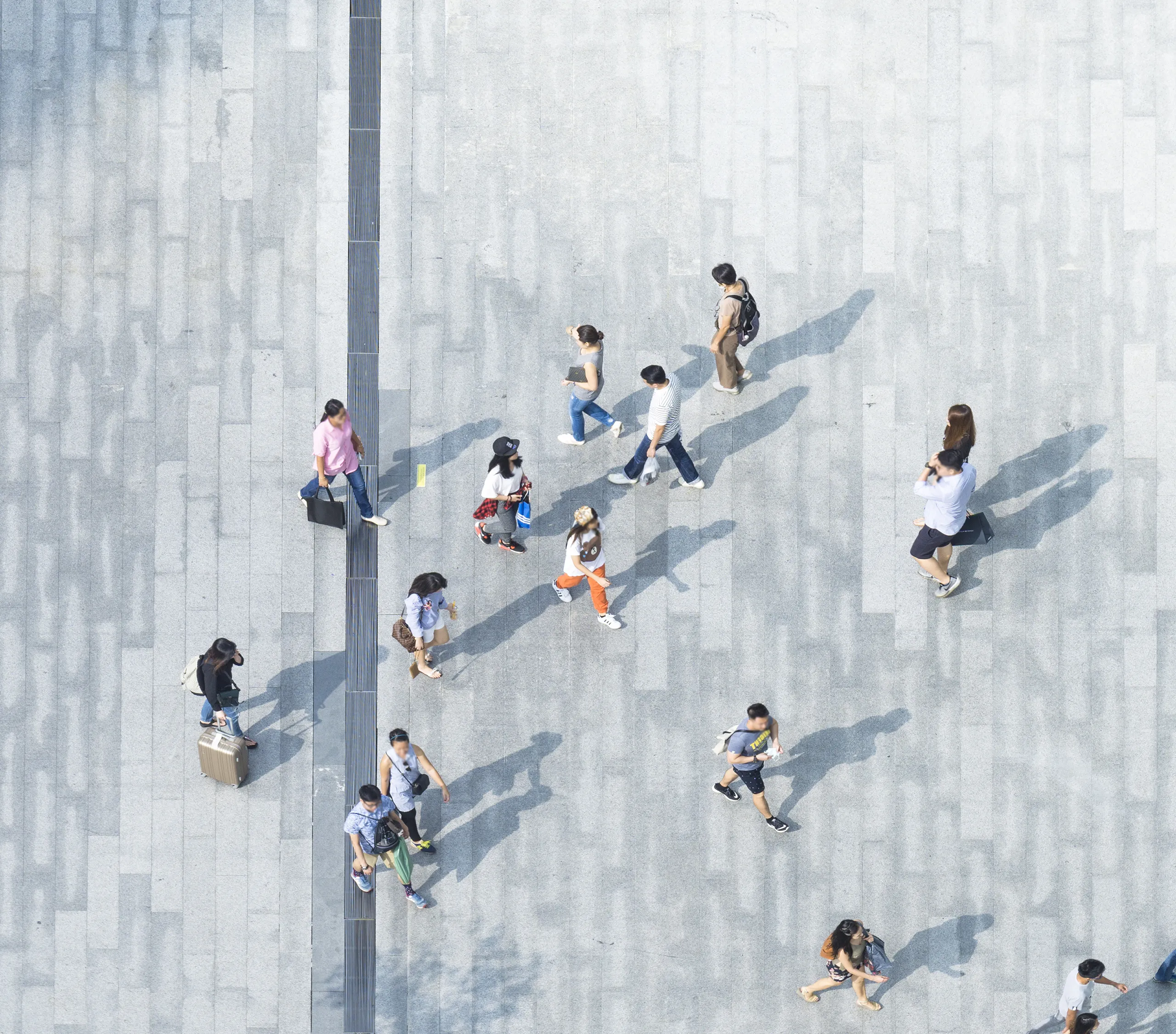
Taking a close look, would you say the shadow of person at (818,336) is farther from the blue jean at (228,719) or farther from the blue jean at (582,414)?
the blue jean at (228,719)

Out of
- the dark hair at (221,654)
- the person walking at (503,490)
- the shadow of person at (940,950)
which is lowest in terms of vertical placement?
the shadow of person at (940,950)

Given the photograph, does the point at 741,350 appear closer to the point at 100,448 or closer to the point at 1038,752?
the point at 1038,752

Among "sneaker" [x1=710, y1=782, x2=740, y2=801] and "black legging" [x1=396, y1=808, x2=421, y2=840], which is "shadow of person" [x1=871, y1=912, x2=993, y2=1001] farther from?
"black legging" [x1=396, y1=808, x2=421, y2=840]

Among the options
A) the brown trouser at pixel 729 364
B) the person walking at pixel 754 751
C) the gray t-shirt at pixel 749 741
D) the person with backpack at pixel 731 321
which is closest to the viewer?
the person walking at pixel 754 751

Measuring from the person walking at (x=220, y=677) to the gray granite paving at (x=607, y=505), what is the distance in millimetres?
835

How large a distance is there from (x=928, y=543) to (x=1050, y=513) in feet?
5.87

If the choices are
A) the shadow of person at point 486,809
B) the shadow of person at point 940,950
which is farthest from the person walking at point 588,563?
the shadow of person at point 940,950

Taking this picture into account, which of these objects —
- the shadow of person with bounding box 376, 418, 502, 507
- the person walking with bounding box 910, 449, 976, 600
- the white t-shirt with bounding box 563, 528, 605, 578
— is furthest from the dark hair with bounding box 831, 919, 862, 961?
the shadow of person with bounding box 376, 418, 502, 507

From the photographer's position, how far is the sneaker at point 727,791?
14695 millimetres

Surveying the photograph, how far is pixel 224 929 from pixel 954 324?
10049 millimetres

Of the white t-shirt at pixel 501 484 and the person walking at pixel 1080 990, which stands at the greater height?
the white t-shirt at pixel 501 484

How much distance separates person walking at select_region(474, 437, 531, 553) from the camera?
13.8 meters

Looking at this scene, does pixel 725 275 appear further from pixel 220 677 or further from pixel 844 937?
pixel 844 937

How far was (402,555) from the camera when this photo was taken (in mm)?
15078
